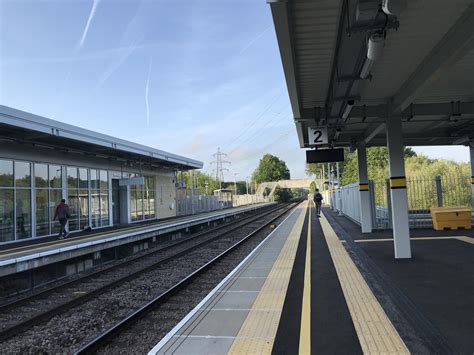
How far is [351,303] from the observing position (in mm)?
6402

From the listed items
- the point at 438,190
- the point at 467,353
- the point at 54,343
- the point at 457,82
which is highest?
the point at 457,82

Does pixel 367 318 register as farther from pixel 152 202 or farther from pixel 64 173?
pixel 152 202

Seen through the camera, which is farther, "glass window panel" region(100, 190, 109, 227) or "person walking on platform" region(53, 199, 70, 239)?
"glass window panel" region(100, 190, 109, 227)

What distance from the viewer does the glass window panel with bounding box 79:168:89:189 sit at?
21641 millimetres

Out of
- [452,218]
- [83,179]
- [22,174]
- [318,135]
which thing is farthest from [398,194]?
[83,179]

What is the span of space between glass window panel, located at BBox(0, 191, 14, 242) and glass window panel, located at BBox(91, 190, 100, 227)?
21.4 feet

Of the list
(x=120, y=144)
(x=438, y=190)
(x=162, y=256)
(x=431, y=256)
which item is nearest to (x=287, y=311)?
(x=431, y=256)

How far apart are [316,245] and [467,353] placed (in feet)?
31.6

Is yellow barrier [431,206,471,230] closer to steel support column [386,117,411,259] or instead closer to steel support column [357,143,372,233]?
steel support column [357,143,372,233]

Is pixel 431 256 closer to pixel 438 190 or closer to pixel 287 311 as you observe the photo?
pixel 287 311

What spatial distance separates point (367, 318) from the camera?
5.60m

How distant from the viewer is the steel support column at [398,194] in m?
9.77

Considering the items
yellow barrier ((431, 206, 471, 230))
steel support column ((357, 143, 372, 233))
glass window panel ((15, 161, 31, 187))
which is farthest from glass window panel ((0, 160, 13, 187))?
yellow barrier ((431, 206, 471, 230))

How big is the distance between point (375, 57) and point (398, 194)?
4.79 m
